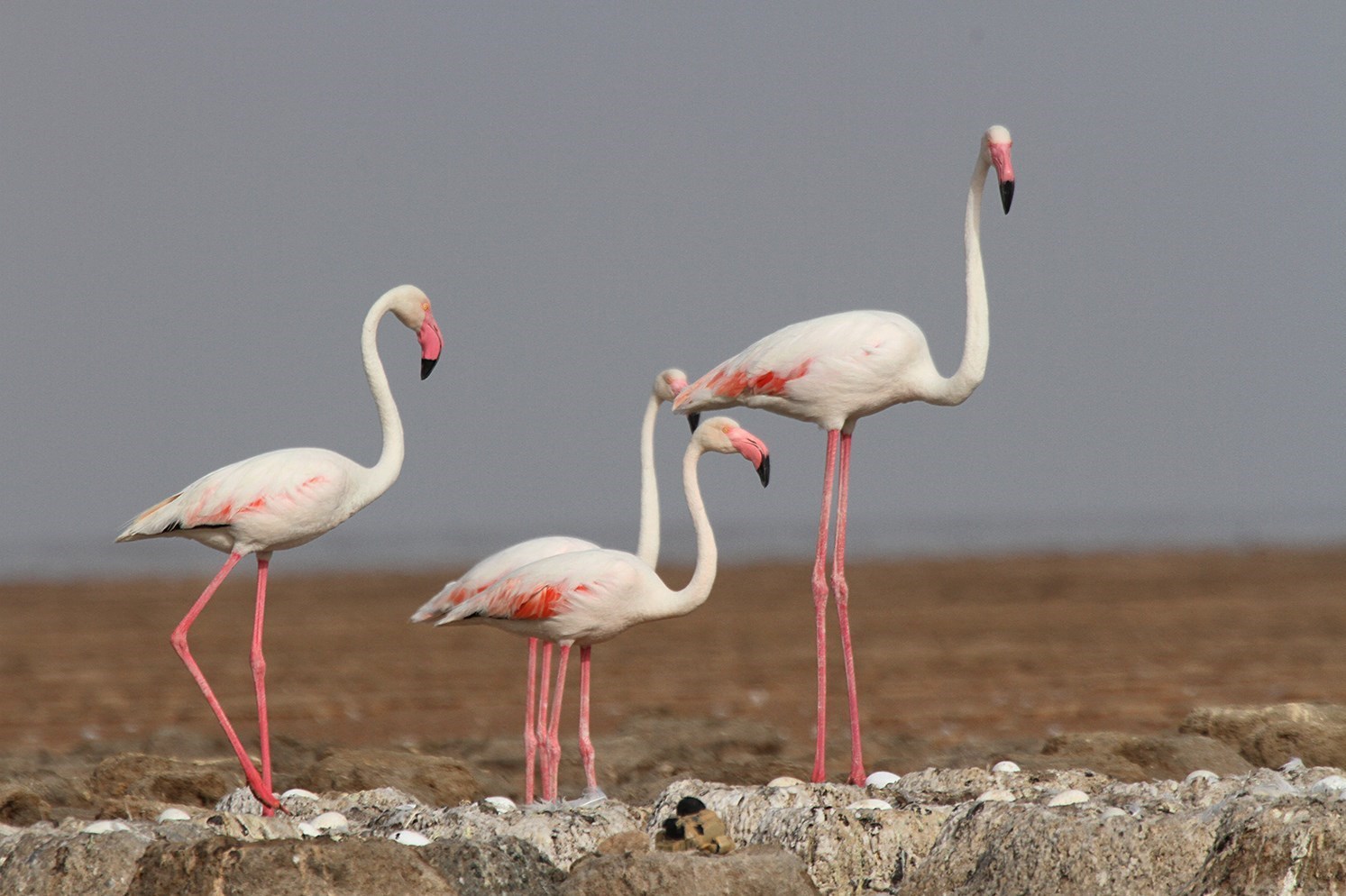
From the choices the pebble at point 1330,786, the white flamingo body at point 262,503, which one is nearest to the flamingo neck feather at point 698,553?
the white flamingo body at point 262,503

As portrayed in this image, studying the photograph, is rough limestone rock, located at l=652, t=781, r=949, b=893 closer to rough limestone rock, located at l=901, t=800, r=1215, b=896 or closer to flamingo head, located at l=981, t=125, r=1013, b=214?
rough limestone rock, located at l=901, t=800, r=1215, b=896

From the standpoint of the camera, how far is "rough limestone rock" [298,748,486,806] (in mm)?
8703

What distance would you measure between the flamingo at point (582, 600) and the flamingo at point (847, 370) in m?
0.38

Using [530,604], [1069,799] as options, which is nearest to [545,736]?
[530,604]

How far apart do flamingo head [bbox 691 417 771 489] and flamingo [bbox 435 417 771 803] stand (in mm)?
16

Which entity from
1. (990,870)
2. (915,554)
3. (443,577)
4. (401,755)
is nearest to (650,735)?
(401,755)

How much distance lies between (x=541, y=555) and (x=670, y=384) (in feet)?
4.63

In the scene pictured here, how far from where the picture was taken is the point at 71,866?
562 centimetres

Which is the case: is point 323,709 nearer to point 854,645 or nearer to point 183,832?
point 854,645

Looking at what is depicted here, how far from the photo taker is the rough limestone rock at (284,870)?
535 cm

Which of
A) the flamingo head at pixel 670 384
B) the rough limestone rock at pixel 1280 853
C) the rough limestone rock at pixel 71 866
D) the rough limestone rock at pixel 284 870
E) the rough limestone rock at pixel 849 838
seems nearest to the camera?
the rough limestone rock at pixel 1280 853

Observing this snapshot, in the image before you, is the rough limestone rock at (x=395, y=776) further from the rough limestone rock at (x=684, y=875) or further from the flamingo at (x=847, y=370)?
the rough limestone rock at (x=684, y=875)

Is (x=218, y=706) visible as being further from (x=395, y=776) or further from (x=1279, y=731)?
(x=1279, y=731)

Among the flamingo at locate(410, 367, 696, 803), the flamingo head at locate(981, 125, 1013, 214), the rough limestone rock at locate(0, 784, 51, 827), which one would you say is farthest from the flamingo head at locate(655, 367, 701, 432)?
the rough limestone rock at locate(0, 784, 51, 827)
